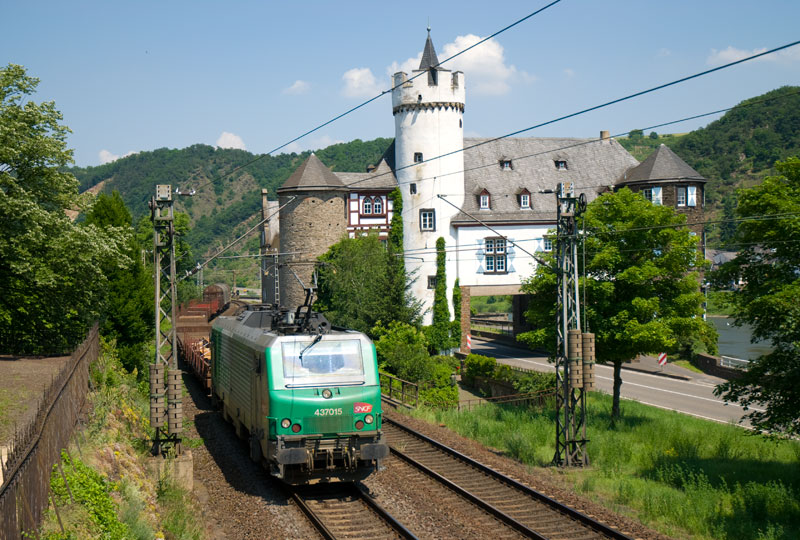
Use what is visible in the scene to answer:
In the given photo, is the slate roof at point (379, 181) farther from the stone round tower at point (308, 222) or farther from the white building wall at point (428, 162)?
the white building wall at point (428, 162)

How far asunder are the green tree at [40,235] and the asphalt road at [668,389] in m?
20.9

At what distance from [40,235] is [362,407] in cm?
1468

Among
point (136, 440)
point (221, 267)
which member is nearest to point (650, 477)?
point (136, 440)

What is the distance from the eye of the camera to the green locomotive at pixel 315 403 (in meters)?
15.0

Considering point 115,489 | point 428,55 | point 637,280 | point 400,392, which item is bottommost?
point 400,392

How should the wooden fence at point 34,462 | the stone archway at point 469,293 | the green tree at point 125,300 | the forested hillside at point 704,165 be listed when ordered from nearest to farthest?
1. the wooden fence at point 34,462
2. the green tree at point 125,300
3. the stone archway at point 469,293
4. the forested hillside at point 704,165

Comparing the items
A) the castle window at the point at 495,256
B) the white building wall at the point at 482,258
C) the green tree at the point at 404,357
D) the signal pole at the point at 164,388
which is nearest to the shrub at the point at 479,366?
the green tree at the point at 404,357

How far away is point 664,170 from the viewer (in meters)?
54.4

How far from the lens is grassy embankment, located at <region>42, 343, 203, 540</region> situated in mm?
10523

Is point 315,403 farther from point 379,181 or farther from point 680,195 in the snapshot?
point 680,195

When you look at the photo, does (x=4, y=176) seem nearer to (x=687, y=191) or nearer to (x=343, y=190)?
(x=343, y=190)

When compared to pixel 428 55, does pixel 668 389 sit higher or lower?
lower

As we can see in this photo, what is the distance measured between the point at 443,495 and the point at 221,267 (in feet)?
503

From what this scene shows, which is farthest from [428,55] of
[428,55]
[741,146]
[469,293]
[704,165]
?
[741,146]
